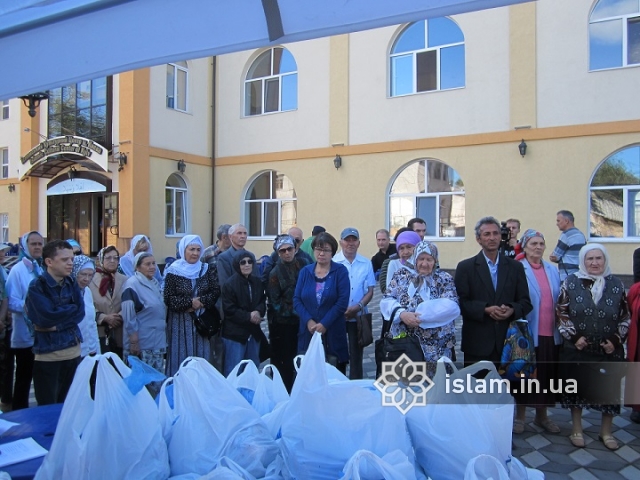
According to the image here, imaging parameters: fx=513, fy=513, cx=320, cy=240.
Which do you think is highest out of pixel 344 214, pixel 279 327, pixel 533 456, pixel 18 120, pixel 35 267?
pixel 18 120

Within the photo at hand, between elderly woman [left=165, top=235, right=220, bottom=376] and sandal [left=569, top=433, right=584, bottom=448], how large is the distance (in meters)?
3.38

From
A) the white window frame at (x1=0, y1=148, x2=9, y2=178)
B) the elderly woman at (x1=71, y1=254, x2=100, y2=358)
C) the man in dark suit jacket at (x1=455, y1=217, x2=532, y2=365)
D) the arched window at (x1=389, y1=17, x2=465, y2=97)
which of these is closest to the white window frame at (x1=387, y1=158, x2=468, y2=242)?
the arched window at (x1=389, y1=17, x2=465, y2=97)

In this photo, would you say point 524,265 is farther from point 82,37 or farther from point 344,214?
point 344,214

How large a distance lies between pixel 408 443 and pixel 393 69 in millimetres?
13705

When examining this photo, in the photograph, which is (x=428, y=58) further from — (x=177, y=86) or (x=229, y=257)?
(x=229, y=257)

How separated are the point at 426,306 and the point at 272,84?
46.5 feet

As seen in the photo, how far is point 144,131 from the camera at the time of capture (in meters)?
15.5

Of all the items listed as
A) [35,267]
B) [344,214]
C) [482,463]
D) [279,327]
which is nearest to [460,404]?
[482,463]

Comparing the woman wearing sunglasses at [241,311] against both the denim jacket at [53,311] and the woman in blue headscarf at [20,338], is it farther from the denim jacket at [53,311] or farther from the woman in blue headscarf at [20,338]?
the woman in blue headscarf at [20,338]

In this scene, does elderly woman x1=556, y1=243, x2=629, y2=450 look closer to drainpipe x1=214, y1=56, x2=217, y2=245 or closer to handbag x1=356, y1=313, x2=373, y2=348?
handbag x1=356, y1=313, x2=373, y2=348

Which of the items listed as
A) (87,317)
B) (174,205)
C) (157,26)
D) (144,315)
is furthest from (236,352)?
(174,205)

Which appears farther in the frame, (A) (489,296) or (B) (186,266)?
(B) (186,266)

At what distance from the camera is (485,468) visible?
1.98 meters

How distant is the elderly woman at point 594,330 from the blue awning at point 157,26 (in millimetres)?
3268
